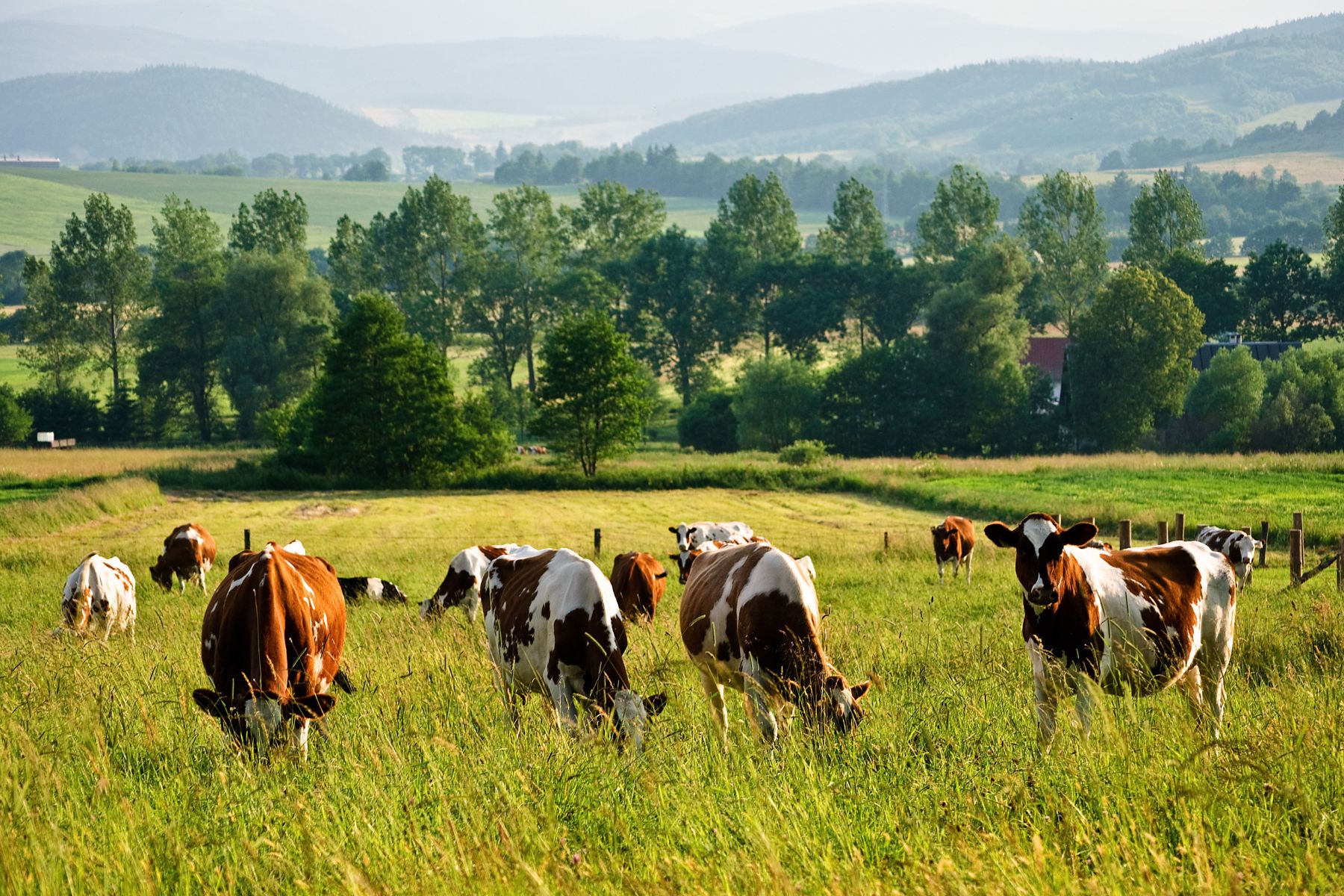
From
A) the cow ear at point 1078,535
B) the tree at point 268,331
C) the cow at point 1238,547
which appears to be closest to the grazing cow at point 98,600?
the cow ear at point 1078,535

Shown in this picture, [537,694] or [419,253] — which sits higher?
[419,253]

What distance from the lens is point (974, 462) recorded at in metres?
57.6

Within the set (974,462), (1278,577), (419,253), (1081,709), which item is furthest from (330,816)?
(419,253)

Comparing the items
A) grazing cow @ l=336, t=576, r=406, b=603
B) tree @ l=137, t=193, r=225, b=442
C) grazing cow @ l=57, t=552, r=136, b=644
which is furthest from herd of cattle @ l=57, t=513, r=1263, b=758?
tree @ l=137, t=193, r=225, b=442

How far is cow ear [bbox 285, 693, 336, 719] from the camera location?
746 cm

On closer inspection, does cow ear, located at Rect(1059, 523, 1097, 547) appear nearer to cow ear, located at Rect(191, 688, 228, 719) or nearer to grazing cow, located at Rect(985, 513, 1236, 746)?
grazing cow, located at Rect(985, 513, 1236, 746)

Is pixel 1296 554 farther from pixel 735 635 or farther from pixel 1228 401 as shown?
pixel 1228 401

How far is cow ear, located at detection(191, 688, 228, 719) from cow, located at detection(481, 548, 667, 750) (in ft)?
6.39

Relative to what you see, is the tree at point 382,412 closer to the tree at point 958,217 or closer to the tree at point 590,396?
the tree at point 590,396

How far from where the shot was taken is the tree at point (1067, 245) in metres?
91.1

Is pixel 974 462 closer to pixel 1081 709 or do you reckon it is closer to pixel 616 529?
pixel 616 529

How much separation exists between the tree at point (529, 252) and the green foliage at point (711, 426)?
2232cm

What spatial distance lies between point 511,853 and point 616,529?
34.5m

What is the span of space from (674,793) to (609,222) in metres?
101
